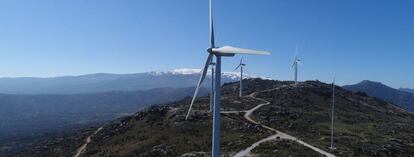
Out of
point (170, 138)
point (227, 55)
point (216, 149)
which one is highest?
point (227, 55)

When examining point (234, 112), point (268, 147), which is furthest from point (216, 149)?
point (234, 112)

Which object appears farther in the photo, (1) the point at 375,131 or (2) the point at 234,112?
(2) the point at 234,112

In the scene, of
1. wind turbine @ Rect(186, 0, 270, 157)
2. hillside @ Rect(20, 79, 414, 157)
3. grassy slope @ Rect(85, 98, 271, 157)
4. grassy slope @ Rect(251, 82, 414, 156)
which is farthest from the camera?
grassy slope @ Rect(251, 82, 414, 156)

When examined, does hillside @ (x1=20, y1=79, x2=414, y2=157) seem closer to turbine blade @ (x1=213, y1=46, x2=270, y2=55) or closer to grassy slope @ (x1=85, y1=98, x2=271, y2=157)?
grassy slope @ (x1=85, y1=98, x2=271, y2=157)

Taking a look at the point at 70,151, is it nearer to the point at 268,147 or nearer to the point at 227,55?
the point at 268,147

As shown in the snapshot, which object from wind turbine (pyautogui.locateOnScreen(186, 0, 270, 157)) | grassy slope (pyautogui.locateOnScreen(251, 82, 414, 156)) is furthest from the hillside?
wind turbine (pyautogui.locateOnScreen(186, 0, 270, 157))

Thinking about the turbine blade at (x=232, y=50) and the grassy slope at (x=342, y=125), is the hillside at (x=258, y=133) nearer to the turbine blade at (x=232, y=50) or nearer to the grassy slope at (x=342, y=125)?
the grassy slope at (x=342, y=125)

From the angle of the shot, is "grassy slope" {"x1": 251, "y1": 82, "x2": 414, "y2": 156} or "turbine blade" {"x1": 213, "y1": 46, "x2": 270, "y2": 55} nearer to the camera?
"turbine blade" {"x1": 213, "y1": 46, "x2": 270, "y2": 55}

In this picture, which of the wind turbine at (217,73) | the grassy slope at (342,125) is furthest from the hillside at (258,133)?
Result: the wind turbine at (217,73)

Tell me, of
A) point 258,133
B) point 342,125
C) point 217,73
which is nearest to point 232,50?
point 217,73
